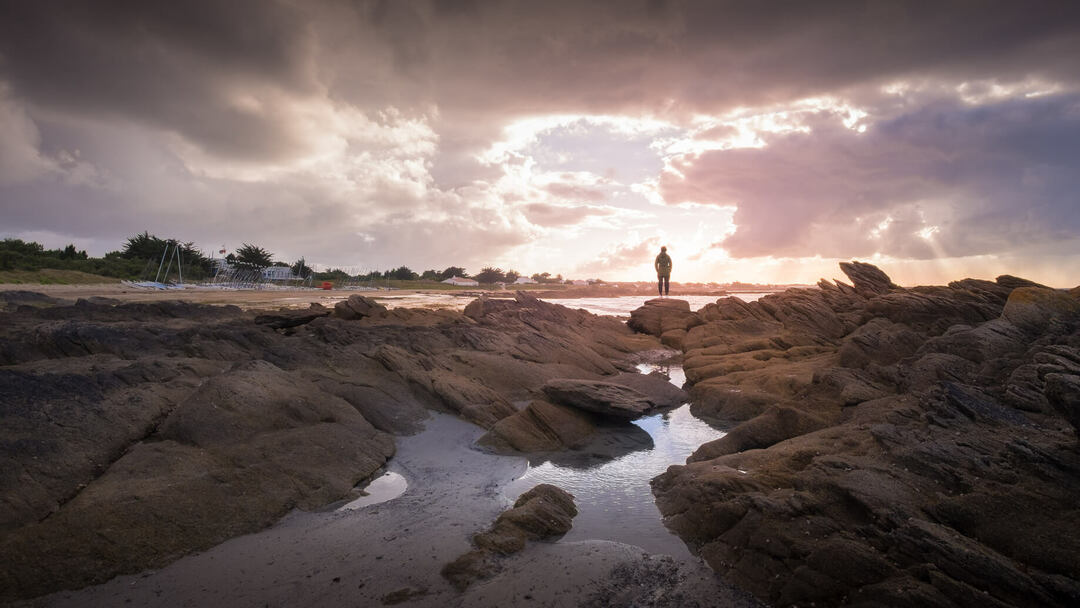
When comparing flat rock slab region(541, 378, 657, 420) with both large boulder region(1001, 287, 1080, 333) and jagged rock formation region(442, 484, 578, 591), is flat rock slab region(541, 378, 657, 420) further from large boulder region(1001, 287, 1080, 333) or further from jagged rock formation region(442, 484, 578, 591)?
large boulder region(1001, 287, 1080, 333)

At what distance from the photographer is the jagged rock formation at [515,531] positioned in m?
6.22

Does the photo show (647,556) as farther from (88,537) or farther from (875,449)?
(88,537)

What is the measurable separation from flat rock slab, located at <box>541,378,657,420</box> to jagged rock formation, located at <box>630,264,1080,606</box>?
8.48ft

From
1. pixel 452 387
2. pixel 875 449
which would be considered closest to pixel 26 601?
pixel 452 387

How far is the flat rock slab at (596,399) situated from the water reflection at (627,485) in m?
0.78

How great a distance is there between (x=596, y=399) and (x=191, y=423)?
8.42 meters

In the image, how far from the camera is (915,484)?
6.36 m

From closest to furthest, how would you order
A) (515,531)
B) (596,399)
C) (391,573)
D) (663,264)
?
(391,573), (515,531), (596,399), (663,264)

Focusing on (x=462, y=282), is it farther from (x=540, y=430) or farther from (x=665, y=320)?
(x=540, y=430)

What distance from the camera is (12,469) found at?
6879 millimetres

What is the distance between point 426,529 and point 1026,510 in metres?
7.22

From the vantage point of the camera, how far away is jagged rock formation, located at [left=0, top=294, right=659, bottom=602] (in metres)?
6.45

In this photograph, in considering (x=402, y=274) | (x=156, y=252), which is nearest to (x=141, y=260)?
(x=156, y=252)

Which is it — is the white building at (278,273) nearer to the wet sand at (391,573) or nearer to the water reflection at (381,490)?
the water reflection at (381,490)
